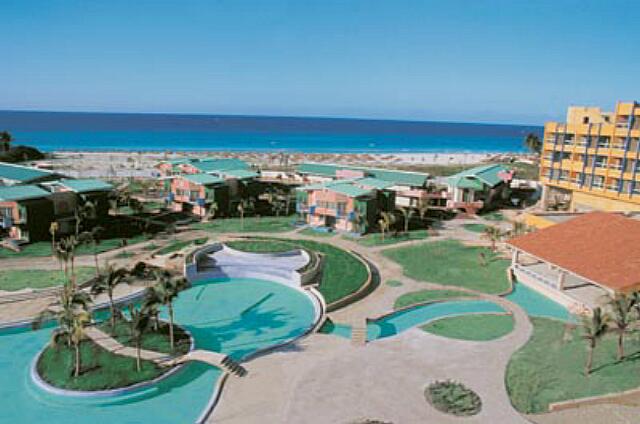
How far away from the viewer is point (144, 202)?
6756 cm

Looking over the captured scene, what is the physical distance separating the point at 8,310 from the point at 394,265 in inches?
1202

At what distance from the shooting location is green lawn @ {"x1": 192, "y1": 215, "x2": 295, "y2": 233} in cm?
5435

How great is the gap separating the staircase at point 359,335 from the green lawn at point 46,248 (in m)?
28.7

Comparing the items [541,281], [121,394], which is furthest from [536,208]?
[121,394]

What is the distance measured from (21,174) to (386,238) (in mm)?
44052

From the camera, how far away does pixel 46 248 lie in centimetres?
4516

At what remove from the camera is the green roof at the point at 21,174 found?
54.0 m

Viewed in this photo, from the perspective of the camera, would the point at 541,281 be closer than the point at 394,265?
Yes

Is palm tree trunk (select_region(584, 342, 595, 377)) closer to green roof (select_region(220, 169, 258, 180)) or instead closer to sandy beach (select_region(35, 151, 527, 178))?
green roof (select_region(220, 169, 258, 180))

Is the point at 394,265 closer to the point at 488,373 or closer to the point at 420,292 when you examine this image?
the point at 420,292

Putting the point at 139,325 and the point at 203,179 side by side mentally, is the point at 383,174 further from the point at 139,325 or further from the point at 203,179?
the point at 139,325

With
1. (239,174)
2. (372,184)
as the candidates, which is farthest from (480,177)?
(239,174)

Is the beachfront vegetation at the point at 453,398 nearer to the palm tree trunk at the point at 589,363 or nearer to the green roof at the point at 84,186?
the palm tree trunk at the point at 589,363

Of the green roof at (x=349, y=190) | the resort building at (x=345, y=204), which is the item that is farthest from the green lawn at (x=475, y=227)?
the green roof at (x=349, y=190)
